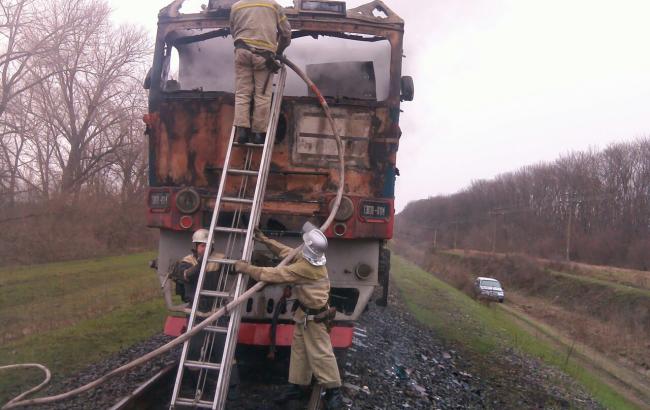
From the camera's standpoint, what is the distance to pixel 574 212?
59.0 meters

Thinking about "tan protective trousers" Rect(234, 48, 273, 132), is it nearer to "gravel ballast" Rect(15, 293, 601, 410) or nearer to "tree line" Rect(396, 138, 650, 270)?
"gravel ballast" Rect(15, 293, 601, 410)

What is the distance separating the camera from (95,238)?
27.7 metres

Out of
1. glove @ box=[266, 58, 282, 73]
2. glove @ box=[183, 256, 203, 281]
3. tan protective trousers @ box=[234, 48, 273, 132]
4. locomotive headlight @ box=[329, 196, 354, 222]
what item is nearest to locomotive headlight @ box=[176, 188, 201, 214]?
glove @ box=[183, 256, 203, 281]

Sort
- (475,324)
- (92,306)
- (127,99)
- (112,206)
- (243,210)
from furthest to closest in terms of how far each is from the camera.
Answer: (127,99), (112,206), (475,324), (92,306), (243,210)

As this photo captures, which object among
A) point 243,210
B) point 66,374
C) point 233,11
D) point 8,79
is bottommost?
point 66,374

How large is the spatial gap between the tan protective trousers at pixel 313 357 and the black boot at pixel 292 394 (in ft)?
0.69

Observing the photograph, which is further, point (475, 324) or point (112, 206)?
point (112, 206)

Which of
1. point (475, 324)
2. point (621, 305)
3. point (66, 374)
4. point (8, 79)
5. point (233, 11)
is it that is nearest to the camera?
point (233, 11)

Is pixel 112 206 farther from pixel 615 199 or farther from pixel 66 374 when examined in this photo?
pixel 615 199

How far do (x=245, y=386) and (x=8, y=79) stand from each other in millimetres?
24187

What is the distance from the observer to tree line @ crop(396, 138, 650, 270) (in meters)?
48.9

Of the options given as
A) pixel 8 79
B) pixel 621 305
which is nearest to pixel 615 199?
pixel 621 305

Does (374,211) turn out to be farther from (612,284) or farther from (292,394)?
(612,284)

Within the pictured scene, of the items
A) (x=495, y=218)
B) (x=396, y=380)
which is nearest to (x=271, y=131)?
(x=396, y=380)
